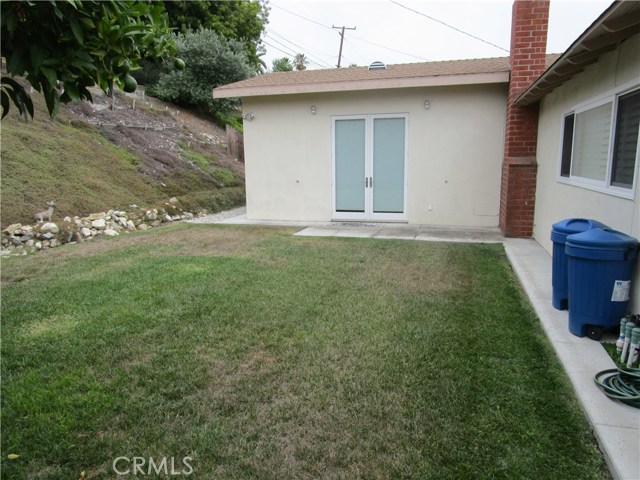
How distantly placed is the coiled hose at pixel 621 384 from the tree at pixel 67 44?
324 cm

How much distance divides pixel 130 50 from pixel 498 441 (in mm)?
2613

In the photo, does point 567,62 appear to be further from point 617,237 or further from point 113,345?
point 113,345

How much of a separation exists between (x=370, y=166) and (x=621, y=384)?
737 cm

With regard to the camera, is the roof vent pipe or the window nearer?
the window

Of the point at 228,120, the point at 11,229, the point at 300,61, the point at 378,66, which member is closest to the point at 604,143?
the point at 378,66

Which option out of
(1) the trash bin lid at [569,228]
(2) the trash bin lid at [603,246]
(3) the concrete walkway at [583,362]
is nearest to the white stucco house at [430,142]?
(3) the concrete walkway at [583,362]

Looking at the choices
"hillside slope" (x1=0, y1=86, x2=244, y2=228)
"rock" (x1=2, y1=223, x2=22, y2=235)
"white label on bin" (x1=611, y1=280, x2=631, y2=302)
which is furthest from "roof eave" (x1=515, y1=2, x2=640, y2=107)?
"rock" (x1=2, y1=223, x2=22, y2=235)

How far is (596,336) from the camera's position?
3.62m

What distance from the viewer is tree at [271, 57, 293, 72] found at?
110 ft

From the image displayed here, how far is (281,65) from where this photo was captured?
33844 mm

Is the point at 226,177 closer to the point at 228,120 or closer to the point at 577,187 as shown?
the point at 228,120

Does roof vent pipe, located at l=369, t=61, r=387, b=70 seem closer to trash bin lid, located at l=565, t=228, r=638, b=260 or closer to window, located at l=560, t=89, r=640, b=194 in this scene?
window, located at l=560, t=89, r=640, b=194

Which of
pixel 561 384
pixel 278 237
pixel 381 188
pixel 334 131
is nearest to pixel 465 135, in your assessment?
pixel 381 188

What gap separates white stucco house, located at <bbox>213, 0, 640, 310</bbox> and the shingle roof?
0.08 feet
